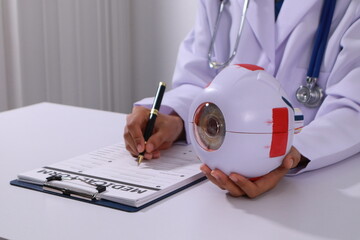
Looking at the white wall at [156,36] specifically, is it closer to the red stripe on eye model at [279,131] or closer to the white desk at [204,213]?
the white desk at [204,213]

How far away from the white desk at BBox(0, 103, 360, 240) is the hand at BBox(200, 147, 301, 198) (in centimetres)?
2

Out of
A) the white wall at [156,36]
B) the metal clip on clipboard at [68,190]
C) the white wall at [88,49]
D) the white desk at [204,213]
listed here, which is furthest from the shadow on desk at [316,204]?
the white wall at [156,36]

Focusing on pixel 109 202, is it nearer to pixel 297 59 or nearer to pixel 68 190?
pixel 68 190

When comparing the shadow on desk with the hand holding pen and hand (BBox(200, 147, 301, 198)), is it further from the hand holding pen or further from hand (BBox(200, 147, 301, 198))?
the hand holding pen

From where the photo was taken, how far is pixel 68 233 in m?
0.77

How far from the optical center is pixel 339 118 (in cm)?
111

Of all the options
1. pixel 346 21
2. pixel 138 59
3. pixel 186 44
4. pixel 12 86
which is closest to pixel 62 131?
pixel 186 44

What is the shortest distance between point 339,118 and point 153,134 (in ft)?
1.20

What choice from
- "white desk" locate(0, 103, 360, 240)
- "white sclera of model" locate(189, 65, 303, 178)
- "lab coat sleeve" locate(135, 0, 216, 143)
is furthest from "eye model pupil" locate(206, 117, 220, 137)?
"lab coat sleeve" locate(135, 0, 216, 143)

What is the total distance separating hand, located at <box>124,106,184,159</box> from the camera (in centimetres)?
107

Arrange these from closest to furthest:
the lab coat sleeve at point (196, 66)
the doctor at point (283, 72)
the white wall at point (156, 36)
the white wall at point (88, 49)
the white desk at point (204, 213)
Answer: the white desk at point (204, 213), the doctor at point (283, 72), the lab coat sleeve at point (196, 66), the white wall at point (88, 49), the white wall at point (156, 36)

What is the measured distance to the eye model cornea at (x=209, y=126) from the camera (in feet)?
2.78

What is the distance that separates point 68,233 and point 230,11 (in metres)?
0.81

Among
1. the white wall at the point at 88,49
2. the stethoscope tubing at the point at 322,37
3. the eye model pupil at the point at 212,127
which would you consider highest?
the stethoscope tubing at the point at 322,37
